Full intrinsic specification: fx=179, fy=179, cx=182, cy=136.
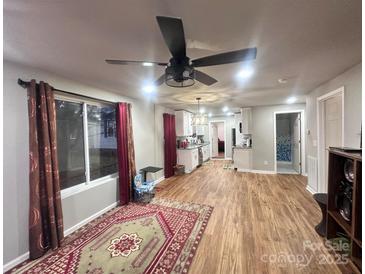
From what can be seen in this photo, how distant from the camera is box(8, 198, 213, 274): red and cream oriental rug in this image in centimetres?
195

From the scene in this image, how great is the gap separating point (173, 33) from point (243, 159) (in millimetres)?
5601

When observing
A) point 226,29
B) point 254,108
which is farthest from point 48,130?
point 254,108

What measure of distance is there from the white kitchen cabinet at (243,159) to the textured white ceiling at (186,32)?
391 cm

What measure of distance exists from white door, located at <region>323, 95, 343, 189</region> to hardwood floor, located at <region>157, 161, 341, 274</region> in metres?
1.03

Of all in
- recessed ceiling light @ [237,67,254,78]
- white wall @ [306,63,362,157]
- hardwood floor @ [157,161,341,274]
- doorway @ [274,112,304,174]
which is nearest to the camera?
hardwood floor @ [157,161,341,274]

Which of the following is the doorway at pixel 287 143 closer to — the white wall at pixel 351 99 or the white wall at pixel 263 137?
the white wall at pixel 263 137

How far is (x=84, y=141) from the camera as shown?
10.1 ft

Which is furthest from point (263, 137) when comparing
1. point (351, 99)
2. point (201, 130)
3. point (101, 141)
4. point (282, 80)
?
point (101, 141)

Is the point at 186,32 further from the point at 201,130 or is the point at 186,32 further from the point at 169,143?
the point at 201,130

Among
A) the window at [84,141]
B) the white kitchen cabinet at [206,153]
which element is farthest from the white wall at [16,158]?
the white kitchen cabinet at [206,153]

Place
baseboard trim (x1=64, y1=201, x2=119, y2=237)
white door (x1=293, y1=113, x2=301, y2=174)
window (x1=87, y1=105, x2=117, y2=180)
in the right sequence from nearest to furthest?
baseboard trim (x1=64, y1=201, x2=119, y2=237)
window (x1=87, y1=105, x2=117, y2=180)
white door (x1=293, y1=113, x2=301, y2=174)

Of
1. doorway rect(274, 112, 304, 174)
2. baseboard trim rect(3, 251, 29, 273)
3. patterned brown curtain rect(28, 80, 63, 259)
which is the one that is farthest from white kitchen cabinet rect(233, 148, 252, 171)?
baseboard trim rect(3, 251, 29, 273)

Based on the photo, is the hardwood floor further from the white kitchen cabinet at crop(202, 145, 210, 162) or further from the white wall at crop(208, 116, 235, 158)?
the white wall at crop(208, 116, 235, 158)

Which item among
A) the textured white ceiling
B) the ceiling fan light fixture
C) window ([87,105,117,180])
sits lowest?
Result: window ([87,105,117,180])
